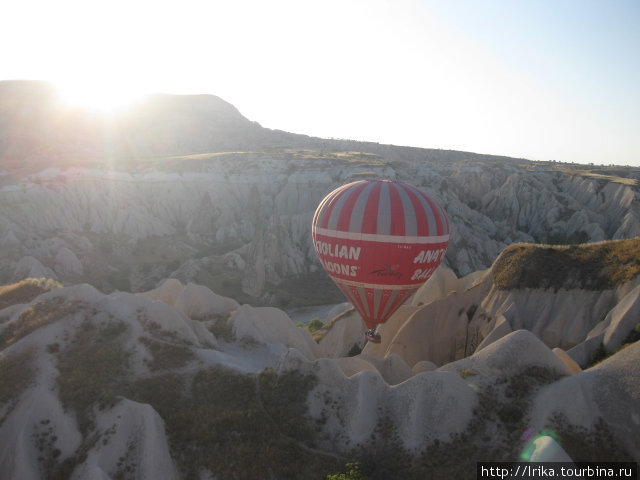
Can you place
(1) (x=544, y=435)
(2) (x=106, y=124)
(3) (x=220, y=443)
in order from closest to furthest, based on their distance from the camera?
(1) (x=544, y=435), (3) (x=220, y=443), (2) (x=106, y=124)

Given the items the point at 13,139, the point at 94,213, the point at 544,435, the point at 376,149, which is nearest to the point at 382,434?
the point at 544,435

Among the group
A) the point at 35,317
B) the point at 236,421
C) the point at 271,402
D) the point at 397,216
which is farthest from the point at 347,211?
the point at 35,317

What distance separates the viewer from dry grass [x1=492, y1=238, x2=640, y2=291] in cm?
1527

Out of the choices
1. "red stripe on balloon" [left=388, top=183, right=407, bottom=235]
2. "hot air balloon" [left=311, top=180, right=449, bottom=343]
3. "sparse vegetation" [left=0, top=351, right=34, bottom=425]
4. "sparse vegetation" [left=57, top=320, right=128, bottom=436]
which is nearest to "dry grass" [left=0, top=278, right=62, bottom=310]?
"sparse vegetation" [left=57, top=320, right=128, bottom=436]

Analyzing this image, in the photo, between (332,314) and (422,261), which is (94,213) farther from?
(422,261)

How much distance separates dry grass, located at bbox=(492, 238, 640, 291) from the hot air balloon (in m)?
3.15

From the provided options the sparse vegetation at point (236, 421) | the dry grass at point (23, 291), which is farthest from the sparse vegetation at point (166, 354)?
the dry grass at point (23, 291)

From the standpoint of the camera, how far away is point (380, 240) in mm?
16734

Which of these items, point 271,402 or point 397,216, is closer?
point 271,402

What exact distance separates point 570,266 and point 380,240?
7614 millimetres

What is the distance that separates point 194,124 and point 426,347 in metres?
102

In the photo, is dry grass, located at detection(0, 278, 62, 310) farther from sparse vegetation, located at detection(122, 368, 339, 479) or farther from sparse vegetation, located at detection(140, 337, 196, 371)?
sparse vegetation, located at detection(122, 368, 339, 479)

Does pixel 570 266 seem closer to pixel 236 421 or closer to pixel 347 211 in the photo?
pixel 347 211

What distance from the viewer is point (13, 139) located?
80.4 m
